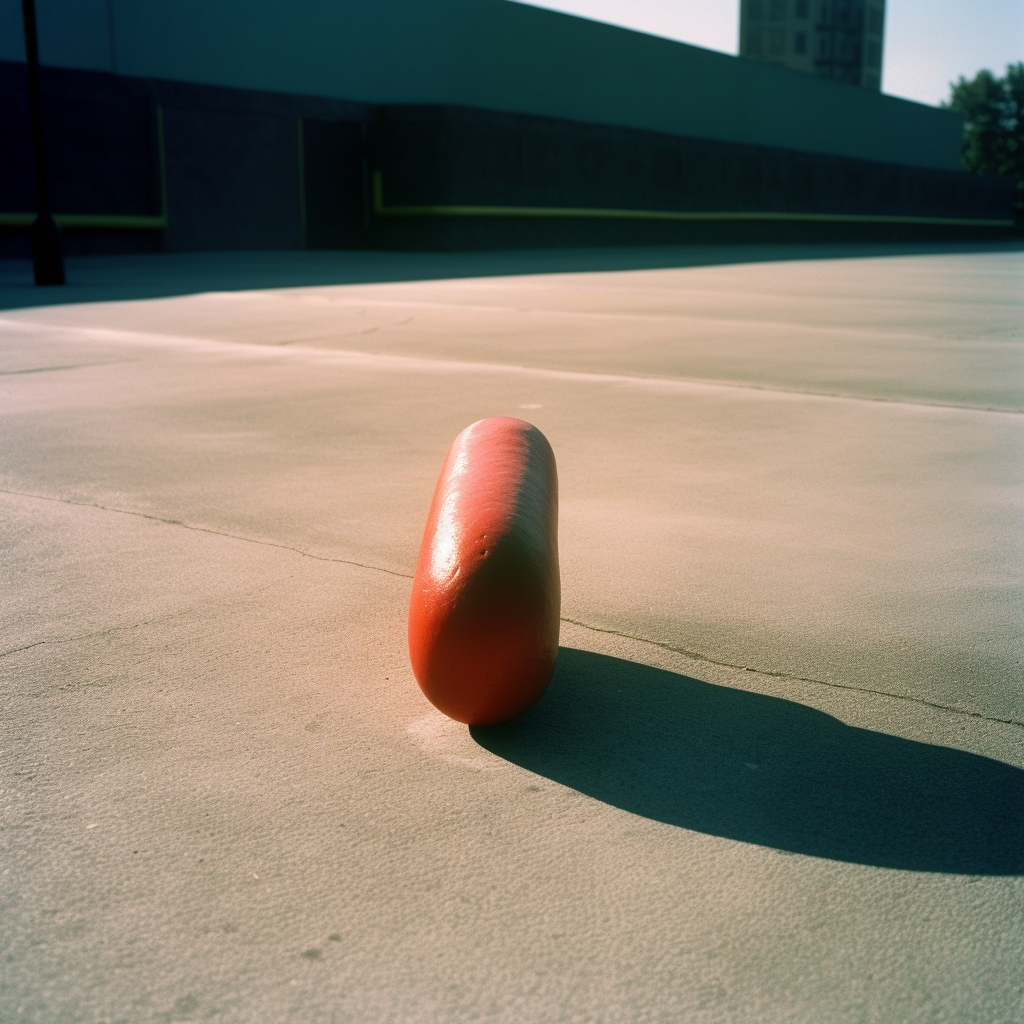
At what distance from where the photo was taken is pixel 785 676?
2.98 m

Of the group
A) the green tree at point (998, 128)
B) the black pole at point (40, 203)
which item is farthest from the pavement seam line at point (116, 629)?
the green tree at point (998, 128)

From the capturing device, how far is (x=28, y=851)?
2.15m

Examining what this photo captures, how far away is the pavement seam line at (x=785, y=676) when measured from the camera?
2.75m

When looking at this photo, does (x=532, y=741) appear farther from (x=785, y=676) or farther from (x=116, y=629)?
(x=116, y=629)

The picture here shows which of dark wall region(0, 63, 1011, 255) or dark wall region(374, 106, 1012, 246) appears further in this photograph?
dark wall region(374, 106, 1012, 246)

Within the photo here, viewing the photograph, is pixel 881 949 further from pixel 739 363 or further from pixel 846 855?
pixel 739 363

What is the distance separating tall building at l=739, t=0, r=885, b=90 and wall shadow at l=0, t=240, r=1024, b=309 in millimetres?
94217

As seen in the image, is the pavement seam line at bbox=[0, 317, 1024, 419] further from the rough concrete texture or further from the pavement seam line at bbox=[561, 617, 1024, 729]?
the pavement seam line at bbox=[561, 617, 1024, 729]

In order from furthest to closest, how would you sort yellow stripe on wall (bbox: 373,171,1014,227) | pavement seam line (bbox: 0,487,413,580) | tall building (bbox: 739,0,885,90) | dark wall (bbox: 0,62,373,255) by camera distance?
tall building (bbox: 739,0,885,90), yellow stripe on wall (bbox: 373,171,1014,227), dark wall (bbox: 0,62,373,255), pavement seam line (bbox: 0,487,413,580)

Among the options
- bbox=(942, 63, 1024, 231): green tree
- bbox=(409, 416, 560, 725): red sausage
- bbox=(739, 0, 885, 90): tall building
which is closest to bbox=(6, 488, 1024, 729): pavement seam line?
bbox=(409, 416, 560, 725): red sausage

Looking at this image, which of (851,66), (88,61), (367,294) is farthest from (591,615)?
(851,66)

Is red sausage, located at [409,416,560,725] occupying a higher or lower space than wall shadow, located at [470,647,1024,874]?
higher

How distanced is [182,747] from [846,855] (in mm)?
1373

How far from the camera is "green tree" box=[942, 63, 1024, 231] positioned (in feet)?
295
